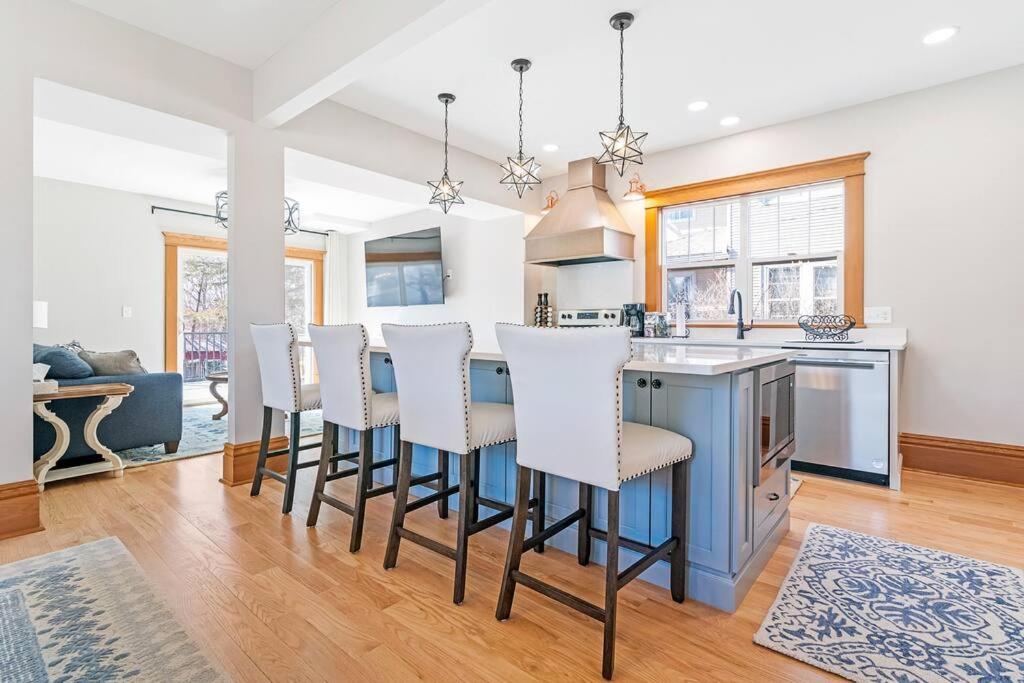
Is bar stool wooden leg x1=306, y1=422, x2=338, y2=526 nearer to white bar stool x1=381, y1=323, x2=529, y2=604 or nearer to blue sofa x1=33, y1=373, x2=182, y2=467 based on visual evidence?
white bar stool x1=381, y1=323, x2=529, y2=604

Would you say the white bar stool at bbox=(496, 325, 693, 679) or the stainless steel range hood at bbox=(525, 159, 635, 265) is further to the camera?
the stainless steel range hood at bbox=(525, 159, 635, 265)

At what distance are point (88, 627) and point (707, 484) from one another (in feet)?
6.95

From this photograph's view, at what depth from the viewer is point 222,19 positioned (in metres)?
2.65

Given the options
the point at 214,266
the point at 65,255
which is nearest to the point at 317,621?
the point at 65,255

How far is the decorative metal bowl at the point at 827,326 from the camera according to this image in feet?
11.3

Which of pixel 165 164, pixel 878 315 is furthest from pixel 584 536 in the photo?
pixel 165 164

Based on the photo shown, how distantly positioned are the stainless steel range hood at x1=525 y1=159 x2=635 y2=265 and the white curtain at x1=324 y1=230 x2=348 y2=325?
414cm

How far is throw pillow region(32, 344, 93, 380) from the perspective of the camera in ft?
10.6

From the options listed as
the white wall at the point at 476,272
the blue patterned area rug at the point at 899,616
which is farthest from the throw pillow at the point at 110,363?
the blue patterned area rug at the point at 899,616

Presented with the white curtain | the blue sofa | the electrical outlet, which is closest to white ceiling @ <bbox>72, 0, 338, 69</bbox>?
the blue sofa

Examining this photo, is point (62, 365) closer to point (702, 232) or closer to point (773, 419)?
point (773, 419)

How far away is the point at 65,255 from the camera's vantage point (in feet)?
17.3

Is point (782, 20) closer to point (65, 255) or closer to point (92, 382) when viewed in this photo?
point (92, 382)

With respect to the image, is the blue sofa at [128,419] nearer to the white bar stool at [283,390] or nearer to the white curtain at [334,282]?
the white bar stool at [283,390]
